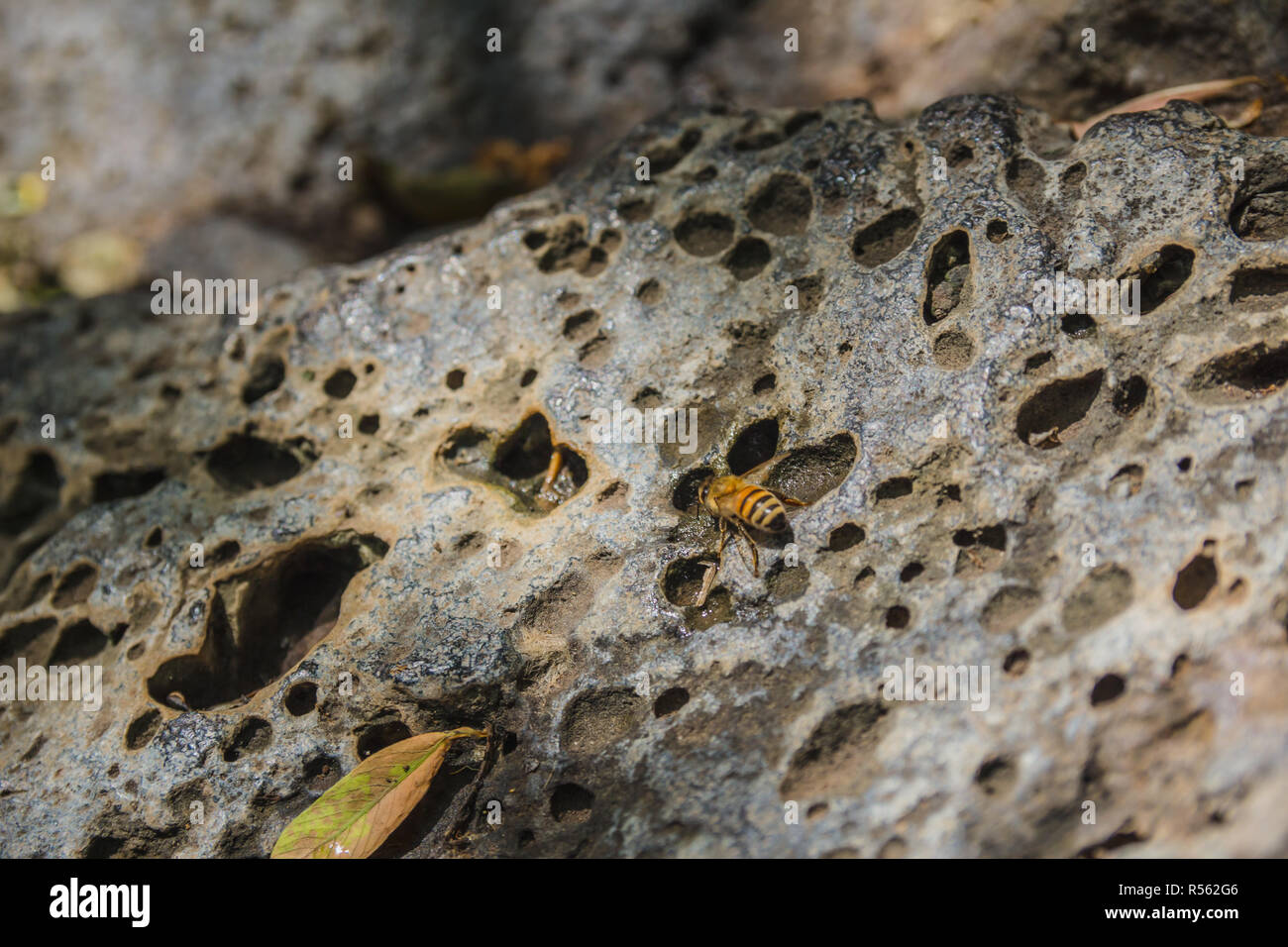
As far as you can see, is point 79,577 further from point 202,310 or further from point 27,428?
point 202,310

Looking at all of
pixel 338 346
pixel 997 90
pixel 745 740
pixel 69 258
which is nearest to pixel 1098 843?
pixel 745 740

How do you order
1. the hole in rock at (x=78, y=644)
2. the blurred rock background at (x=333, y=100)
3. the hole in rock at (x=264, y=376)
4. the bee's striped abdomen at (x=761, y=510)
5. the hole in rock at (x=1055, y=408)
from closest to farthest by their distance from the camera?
1. the bee's striped abdomen at (x=761, y=510)
2. the hole in rock at (x=1055, y=408)
3. the hole in rock at (x=78, y=644)
4. the hole in rock at (x=264, y=376)
5. the blurred rock background at (x=333, y=100)

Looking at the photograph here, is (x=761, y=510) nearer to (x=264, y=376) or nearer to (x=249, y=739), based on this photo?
(x=249, y=739)

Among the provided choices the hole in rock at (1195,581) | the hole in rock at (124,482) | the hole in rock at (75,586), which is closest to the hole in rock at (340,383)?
the hole in rock at (124,482)

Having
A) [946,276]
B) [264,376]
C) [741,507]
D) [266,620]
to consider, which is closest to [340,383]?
[264,376]

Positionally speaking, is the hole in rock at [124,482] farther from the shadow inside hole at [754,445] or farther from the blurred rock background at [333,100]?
the shadow inside hole at [754,445]

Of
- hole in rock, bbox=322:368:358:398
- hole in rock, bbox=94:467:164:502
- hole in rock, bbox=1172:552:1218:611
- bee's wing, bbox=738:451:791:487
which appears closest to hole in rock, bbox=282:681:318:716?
hole in rock, bbox=322:368:358:398

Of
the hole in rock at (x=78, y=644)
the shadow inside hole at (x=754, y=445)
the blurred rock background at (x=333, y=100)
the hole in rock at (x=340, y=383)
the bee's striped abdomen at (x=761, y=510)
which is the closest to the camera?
the bee's striped abdomen at (x=761, y=510)
